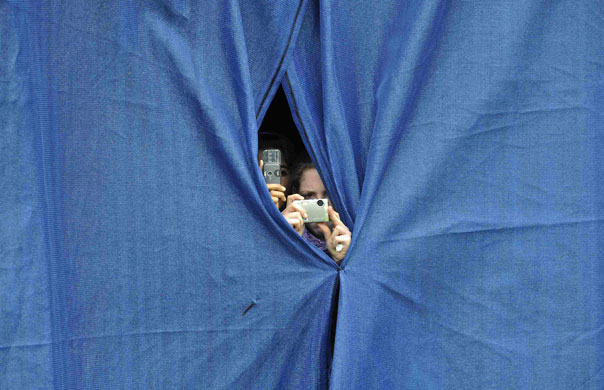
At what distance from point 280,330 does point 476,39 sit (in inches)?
Answer: 34.5

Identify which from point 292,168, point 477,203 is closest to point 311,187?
point 292,168

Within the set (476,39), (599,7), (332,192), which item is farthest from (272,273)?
(599,7)

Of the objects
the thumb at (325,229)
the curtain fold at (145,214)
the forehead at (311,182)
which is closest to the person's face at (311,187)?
the forehead at (311,182)

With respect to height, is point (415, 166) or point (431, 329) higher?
point (415, 166)

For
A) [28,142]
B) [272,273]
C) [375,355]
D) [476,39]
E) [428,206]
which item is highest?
[476,39]

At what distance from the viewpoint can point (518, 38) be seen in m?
1.48

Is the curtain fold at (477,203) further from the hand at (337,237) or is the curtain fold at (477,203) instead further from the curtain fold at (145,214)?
the curtain fold at (145,214)

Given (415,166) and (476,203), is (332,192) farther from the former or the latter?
(476,203)

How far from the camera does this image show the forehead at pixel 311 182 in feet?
6.25

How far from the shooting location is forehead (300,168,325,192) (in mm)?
1904

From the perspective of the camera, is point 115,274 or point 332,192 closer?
point 115,274

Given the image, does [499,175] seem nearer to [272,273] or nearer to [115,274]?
[272,273]

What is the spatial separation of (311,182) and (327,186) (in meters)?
0.39

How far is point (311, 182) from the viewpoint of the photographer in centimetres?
192
